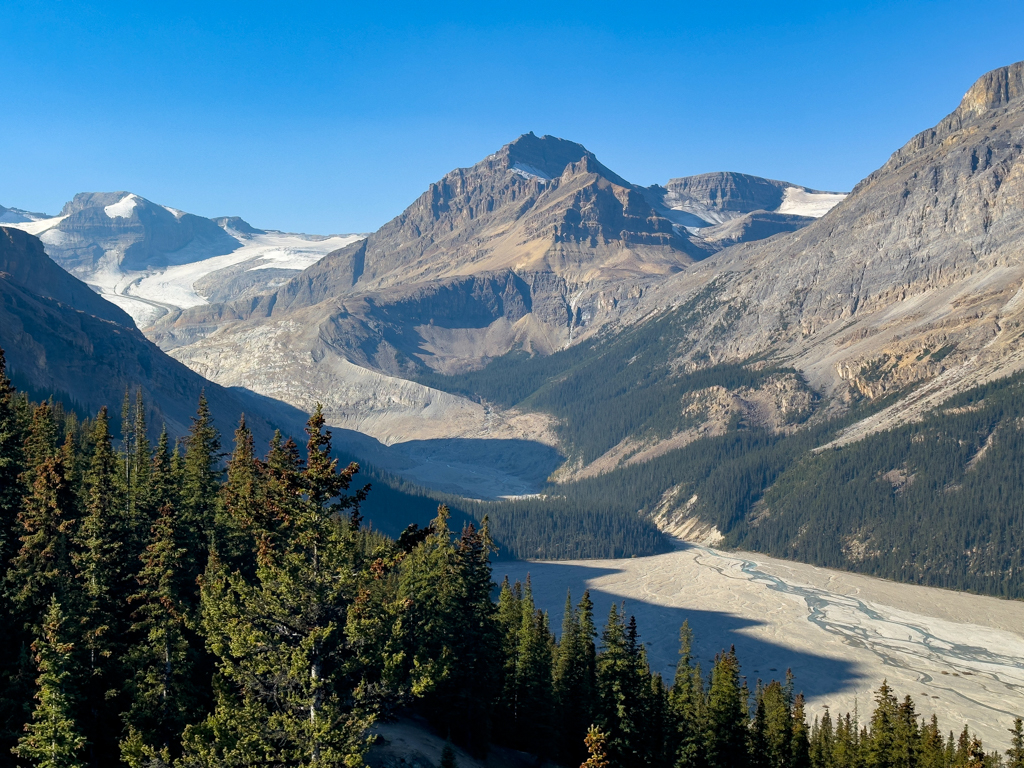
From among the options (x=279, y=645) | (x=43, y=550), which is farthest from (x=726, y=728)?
(x=279, y=645)

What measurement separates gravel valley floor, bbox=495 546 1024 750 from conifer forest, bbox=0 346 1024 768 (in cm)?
4393

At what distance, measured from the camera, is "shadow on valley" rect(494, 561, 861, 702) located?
436 ft

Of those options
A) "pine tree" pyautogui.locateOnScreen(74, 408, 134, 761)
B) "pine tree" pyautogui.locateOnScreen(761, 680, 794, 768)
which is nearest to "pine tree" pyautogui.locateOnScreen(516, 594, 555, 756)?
"pine tree" pyautogui.locateOnScreen(761, 680, 794, 768)

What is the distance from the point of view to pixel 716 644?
15262 centimetres

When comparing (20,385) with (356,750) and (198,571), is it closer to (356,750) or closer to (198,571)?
(198,571)

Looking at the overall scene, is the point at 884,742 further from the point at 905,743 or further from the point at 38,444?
the point at 38,444

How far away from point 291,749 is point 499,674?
122 ft

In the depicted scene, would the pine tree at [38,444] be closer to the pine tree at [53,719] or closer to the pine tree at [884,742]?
the pine tree at [53,719]

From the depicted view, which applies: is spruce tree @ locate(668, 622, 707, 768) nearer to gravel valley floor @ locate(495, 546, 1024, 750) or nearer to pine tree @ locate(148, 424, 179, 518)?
pine tree @ locate(148, 424, 179, 518)

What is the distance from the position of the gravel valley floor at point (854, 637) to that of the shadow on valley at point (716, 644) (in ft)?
0.67

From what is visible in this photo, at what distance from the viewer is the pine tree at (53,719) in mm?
35188

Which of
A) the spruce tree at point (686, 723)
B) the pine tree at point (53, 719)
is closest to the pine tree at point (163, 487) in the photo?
the pine tree at point (53, 719)

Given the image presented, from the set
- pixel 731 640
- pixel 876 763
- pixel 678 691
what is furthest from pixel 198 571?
pixel 731 640

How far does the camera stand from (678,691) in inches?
3009
